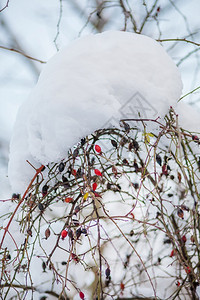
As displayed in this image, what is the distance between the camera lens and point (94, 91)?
0.82m

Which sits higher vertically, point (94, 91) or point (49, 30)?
point (49, 30)

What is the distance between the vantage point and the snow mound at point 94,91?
81cm

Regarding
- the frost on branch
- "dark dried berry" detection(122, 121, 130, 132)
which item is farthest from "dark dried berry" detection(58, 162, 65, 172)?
"dark dried berry" detection(122, 121, 130, 132)

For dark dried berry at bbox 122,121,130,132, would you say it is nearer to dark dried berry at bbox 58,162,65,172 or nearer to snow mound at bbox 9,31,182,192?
snow mound at bbox 9,31,182,192

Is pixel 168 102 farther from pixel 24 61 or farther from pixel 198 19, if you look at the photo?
pixel 24 61

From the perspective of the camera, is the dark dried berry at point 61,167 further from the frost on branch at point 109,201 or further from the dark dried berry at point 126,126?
the dark dried berry at point 126,126

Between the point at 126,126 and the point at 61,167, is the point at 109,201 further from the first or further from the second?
the point at 126,126

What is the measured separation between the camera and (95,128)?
807 mm

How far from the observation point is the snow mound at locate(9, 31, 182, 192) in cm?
81

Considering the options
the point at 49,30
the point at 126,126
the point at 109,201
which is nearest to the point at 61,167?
the point at 126,126

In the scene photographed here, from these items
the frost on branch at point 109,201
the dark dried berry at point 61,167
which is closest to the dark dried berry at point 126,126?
the frost on branch at point 109,201

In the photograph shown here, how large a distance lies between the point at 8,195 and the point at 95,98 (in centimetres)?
67

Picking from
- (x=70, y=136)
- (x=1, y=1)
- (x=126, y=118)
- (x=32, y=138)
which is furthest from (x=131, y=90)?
(x=1, y=1)

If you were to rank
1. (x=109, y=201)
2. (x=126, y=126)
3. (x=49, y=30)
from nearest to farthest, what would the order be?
(x=126, y=126), (x=109, y=201), (x=49, y=30)
